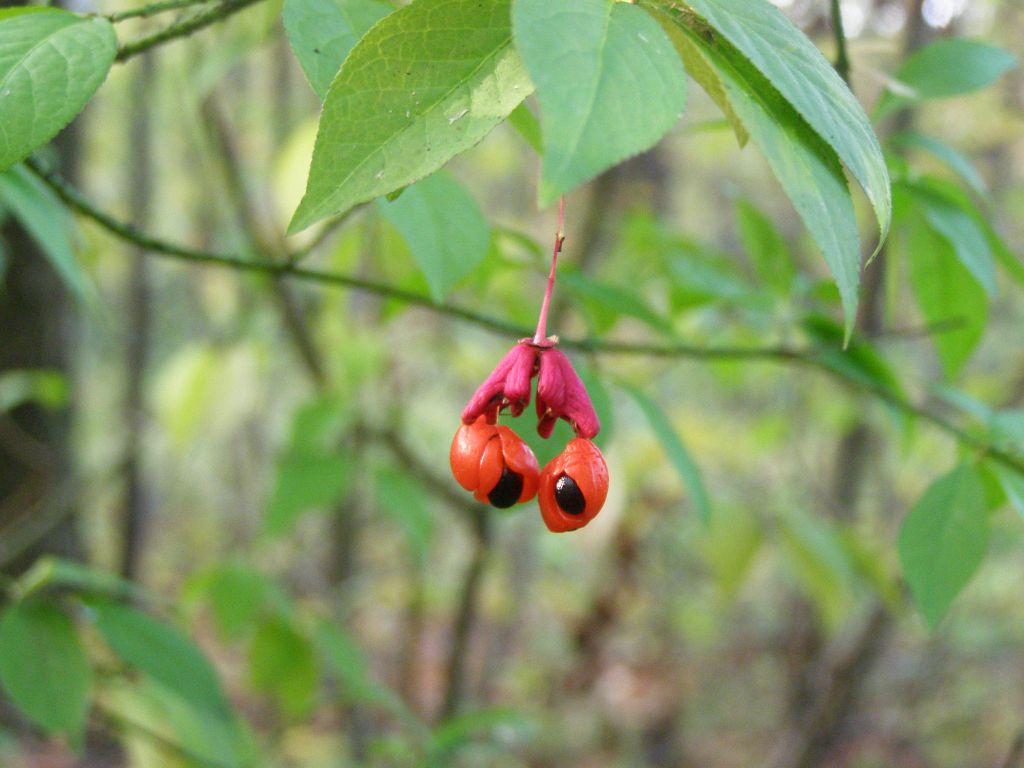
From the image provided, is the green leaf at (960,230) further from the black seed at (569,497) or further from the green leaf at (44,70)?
the green leaf at (44,70)

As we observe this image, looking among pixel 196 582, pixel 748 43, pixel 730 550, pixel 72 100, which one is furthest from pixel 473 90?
pixel 730 550

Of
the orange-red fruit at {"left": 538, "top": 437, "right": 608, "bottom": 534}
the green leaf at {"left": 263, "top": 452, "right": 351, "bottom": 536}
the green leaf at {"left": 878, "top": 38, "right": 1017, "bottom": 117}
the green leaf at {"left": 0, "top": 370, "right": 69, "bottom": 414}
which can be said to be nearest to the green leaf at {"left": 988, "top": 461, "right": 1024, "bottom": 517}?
the green leaf at {"left": 878, "top": 38, "right": 1017, "bottom": 117}

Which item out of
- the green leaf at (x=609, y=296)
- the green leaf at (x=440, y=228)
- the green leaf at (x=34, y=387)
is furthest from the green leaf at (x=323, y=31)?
the green leaf at (x=34, y=387)

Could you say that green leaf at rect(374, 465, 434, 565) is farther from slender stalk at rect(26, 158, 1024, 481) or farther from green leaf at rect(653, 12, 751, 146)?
green leaf at rect(653, 12, 751, 146)

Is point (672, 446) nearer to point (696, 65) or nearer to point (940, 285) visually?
point (940, 285)

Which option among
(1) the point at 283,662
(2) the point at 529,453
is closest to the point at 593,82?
(2) the point at 529,453

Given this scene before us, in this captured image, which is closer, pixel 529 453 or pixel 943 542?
pixel 529 453
